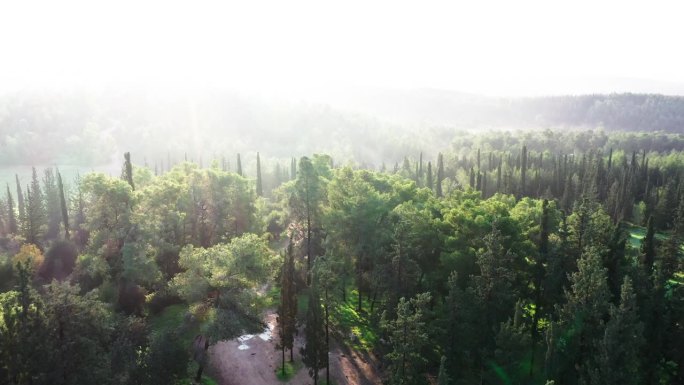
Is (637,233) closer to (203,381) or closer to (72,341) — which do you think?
(203,381)

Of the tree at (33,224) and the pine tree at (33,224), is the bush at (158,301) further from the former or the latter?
the tree at (33,224)

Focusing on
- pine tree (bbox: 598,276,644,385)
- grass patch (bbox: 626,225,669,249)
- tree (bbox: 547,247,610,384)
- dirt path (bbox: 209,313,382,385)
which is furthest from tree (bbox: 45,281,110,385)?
grass patch (bbox: 626,225,669,249)

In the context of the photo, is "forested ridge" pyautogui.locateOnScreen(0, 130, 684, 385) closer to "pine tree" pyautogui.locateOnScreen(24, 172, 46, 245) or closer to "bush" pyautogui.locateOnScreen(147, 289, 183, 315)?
"bush" pyautogui.locateOnScreen(147, 289, 183, 315)

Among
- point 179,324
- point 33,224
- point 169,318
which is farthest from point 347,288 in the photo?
point 33,224

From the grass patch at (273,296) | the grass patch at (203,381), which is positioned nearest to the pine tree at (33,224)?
the grass patch at (273,296)

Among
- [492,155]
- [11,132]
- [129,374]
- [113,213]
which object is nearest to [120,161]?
[11,132]

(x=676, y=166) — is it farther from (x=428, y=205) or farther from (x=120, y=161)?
(x=120, y=161)
